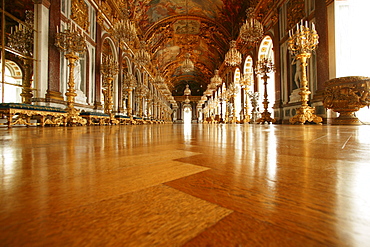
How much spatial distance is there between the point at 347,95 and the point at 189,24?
39.9 ft

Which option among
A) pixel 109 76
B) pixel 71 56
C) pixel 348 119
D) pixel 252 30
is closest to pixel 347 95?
pixel 348 119

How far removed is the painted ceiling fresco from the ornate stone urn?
7108mm

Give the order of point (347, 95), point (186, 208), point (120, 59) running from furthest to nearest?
point (120, 59)
point (347, 95)
point (186, 208)

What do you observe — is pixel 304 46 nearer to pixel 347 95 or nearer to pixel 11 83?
pixel 347 95

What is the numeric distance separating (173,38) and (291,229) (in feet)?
52.9

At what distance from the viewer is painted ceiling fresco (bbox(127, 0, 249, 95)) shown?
1048cm

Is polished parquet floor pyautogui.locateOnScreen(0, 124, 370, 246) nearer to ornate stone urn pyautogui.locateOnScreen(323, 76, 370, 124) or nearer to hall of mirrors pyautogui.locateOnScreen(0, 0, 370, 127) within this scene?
hall of mirrors pyautogui.locateOnScreen(0, 0, 370, 127)

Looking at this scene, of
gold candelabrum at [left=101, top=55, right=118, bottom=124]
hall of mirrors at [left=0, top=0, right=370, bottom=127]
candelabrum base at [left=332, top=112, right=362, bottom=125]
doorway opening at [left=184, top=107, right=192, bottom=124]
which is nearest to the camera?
candelabrum base at [left=332, top=112, right=362, bottom=125]

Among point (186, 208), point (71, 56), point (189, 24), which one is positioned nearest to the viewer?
point (186, 208)

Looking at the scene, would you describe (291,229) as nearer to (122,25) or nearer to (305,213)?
(305,213)

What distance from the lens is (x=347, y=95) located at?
10.8ft

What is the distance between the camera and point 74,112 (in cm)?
409

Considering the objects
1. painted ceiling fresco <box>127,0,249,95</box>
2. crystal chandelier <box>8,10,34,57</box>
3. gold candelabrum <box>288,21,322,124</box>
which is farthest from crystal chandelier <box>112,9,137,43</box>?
painted ceiling fresco <box>127,0,249,95</box>

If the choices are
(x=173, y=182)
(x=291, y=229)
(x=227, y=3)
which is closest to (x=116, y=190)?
(x=173, y=182)
